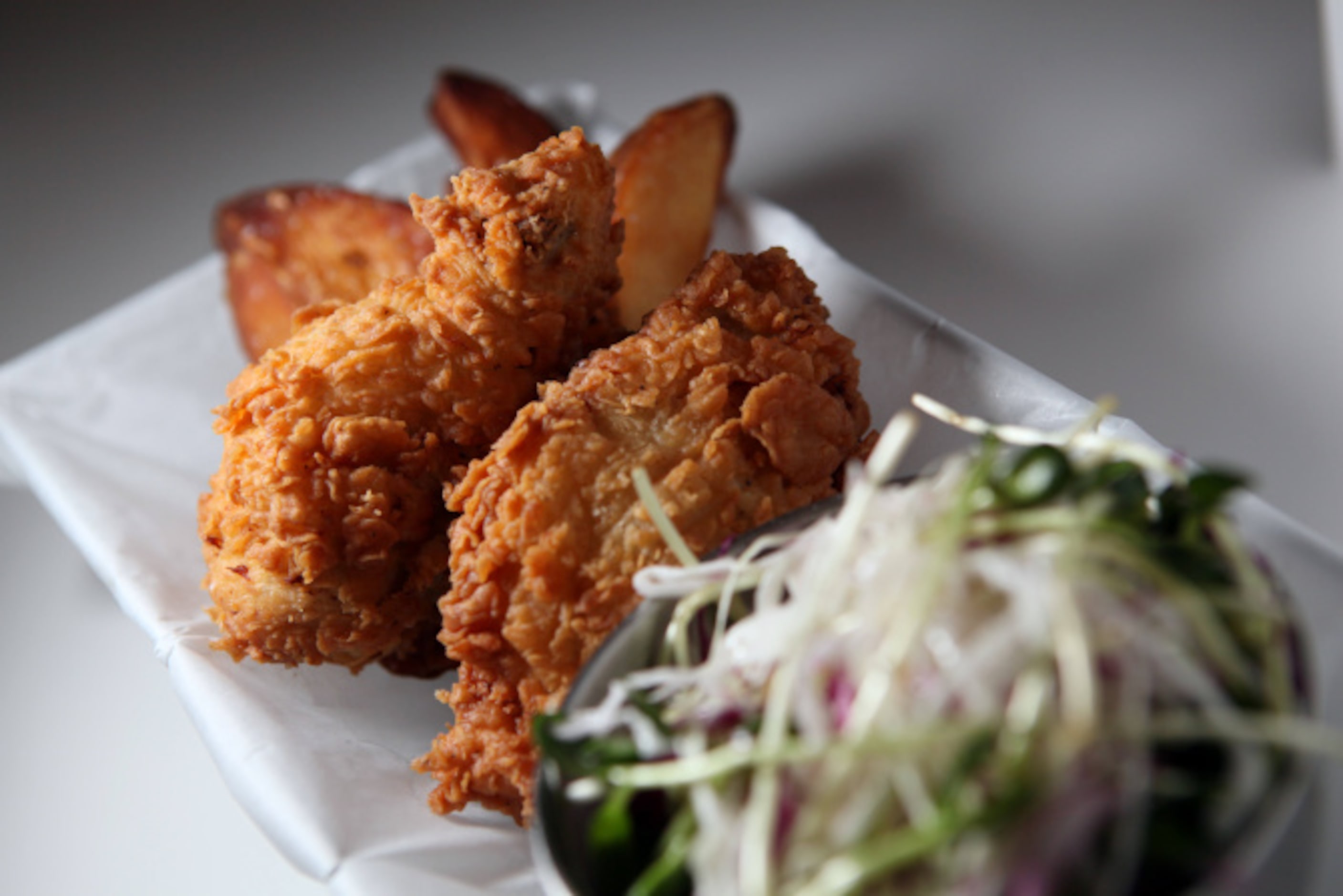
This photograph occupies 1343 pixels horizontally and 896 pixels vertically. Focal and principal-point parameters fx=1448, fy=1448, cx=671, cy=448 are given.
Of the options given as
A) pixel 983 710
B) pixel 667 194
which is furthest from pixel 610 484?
pixel 667 194

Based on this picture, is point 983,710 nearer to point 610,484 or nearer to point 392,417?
point 610,484

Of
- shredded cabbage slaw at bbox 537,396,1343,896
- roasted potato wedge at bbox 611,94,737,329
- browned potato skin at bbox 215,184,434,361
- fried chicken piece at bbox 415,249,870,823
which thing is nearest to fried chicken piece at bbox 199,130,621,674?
fried chicken piece at bbox 415,249,870,823

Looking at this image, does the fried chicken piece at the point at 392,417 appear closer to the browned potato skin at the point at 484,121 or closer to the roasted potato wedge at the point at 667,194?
the roasted potato wedge at the point at 667,194

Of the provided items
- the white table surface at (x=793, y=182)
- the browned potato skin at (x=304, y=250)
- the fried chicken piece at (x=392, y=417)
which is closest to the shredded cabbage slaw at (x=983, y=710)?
the fried chicken piece at (x=392, y=417)

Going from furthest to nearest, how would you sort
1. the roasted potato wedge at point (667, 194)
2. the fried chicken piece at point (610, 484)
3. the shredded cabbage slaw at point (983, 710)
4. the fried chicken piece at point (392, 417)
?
the roasted potato wedge at point (667, 194) < the fried chicken piece at point (392, 417) < the fried chicken piece at point (610, 484) < the shredded cabbage slaw at point (983, 710)

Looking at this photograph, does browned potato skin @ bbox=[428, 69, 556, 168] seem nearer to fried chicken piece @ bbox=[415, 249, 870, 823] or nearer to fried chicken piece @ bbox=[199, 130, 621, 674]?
fried chicken piece @ bbox=[199, 130, 621, 674]

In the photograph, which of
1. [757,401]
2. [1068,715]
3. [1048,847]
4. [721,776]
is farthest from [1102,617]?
[757,401]
